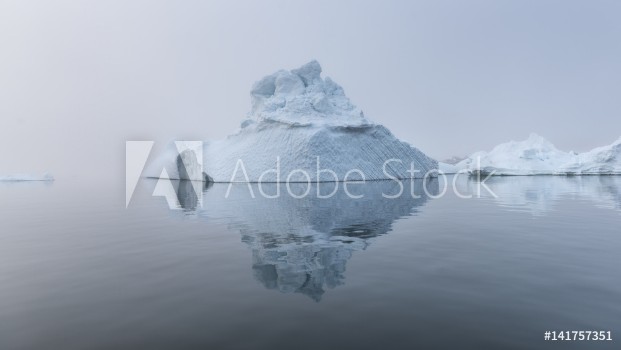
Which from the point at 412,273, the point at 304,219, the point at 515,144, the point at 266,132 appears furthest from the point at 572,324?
the point at 515,144

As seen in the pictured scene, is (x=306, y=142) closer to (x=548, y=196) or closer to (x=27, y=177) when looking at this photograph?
(x=548, y=196)

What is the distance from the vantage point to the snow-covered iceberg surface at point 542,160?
5291 cm

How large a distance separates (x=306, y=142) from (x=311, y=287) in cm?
3107

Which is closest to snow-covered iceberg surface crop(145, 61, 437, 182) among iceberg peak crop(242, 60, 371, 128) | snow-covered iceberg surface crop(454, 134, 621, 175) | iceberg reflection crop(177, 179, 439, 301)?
iceberg peak crop(242, 60, 371, 128)

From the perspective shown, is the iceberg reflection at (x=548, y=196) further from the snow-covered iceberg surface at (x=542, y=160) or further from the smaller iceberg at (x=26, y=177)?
the smaller iceberg at (x=26, y=177)

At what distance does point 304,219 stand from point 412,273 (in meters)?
6.73

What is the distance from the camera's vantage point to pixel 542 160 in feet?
196

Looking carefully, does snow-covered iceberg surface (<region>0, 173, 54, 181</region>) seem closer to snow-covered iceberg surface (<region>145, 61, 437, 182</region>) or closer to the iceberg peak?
snow-covered iceberg surface (<region>145, 61, 437, 182</region>)

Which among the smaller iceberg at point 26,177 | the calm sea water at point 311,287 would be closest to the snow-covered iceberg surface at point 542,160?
the calm sea water at point 311,287

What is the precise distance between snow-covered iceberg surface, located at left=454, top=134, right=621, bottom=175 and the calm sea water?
173 feet

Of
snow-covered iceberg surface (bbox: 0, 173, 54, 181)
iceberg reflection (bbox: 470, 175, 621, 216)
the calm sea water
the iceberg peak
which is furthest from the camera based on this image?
snow-covered iceberg surface (bbox: 0, 173, 54, 181)

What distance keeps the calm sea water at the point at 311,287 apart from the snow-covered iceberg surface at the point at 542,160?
52.9 metres

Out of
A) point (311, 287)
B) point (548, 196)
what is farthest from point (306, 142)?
point (311, 287)

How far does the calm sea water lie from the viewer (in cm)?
366
